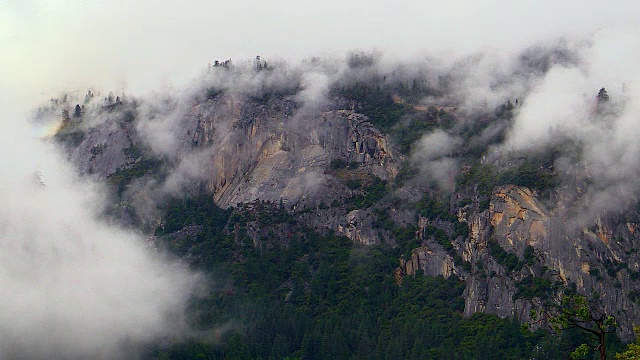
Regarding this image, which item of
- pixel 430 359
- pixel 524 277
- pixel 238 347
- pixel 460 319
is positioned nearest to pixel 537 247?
pixel 524 277

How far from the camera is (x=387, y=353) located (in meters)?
184

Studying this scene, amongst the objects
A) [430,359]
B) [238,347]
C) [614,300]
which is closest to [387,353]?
[430,359]

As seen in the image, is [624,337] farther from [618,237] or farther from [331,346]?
[331,346]

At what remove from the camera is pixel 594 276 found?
191250 mm

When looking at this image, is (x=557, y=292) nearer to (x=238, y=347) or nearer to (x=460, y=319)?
(x=460, y=319)

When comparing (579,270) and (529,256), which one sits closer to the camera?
(579,270)

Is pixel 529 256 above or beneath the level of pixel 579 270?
above

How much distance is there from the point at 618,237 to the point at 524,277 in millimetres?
18884

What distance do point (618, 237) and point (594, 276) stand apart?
10398mm

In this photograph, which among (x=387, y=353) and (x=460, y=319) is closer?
(x=387, y=353)

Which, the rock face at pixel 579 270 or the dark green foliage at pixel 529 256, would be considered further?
the dark green foliage at pixel 529 256

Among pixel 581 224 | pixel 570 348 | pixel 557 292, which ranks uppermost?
pixel 581 224

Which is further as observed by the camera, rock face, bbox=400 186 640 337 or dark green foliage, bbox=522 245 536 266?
dark green foliage, bbox=522 245 536 266

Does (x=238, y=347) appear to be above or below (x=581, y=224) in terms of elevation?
below
